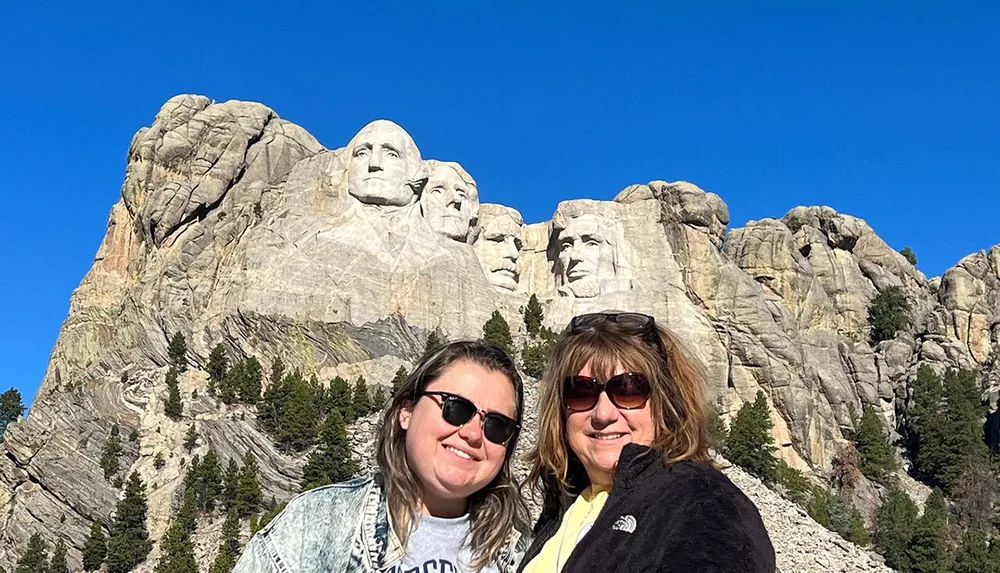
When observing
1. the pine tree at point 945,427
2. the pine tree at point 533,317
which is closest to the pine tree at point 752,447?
the pine tree at point 533,317

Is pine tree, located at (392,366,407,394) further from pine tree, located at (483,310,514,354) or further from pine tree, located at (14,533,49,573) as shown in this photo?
pine tree, located at (14,533,49,573)

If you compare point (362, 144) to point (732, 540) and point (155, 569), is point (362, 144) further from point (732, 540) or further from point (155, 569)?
point (732, 540)

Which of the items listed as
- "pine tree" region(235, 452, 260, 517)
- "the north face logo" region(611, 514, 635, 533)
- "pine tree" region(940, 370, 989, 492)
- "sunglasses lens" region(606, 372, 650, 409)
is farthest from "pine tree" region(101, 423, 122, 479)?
"pine tree" region(940, 370, 989, 492)

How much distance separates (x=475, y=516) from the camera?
430 cm

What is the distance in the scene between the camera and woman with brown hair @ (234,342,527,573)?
4035 millimetres

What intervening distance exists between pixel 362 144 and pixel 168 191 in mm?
8049

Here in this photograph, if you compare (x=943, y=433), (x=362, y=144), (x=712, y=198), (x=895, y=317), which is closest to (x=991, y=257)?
(x=895, y=317)

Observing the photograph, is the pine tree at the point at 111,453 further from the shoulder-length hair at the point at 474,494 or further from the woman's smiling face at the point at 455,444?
the woman's smiling face at the point at 455,444

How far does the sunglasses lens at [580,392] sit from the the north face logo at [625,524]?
633mm

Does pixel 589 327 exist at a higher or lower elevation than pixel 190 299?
lower

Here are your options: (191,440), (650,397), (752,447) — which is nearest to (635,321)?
(650,397)

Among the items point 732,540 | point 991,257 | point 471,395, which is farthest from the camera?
point 991,257

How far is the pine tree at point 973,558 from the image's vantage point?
109ft

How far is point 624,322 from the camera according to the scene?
4305 millimetres
